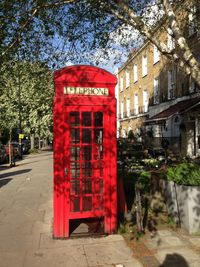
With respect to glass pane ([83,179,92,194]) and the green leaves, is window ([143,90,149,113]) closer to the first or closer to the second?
the green leaves

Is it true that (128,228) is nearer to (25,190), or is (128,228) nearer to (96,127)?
(96,127)

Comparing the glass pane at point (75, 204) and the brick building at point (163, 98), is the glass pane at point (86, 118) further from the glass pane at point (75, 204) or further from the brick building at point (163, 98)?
the brick building at point (163, 98)

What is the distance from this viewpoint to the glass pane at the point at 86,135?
260 inches

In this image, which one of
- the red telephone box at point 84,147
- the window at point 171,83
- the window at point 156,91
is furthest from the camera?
the window at point 156,91

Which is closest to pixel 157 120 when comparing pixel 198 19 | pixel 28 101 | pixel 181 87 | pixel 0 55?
pixel 181 87

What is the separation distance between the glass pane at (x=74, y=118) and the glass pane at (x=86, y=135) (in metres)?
0.18

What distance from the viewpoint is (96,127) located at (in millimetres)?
6586

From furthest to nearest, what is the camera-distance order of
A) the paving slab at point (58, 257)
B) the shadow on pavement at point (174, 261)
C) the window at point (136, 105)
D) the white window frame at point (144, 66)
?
the window at point (136, 105) → the white window frame at point (144, 66) → the paving slab at point (58, 257) → the shadow on pavement at point (174, 261)

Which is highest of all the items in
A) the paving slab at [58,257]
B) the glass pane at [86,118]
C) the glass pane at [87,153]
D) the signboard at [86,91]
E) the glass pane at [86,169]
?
the signboard at [86,91]

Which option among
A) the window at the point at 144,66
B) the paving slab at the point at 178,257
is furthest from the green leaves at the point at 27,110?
the paving slab at the point at 178,257

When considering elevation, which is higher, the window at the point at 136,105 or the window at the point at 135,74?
the window at the point at 135,74

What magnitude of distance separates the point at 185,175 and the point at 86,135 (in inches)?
77.8

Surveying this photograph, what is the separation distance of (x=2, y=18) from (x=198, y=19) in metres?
5.80

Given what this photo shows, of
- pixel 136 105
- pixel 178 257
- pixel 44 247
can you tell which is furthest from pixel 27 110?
pixel 178 257
